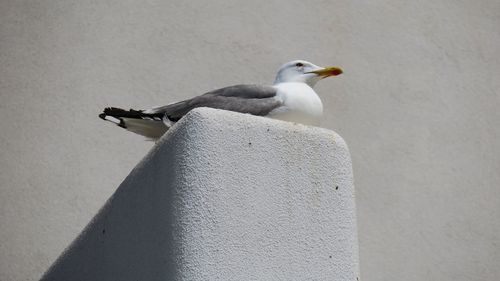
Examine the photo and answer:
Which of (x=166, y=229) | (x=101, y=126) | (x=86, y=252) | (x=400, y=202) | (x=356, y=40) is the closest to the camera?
(x=166, y=229)

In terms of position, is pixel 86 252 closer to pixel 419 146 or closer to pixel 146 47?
pixel 146 47

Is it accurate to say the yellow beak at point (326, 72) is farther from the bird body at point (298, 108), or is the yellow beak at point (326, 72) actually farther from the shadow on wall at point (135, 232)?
the shadow on wall at point (135, 232)

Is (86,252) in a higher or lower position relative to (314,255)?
lower

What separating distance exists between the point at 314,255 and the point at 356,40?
3765 millimetres

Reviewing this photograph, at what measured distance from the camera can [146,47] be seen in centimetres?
552

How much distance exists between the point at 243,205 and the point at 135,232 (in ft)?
1.43

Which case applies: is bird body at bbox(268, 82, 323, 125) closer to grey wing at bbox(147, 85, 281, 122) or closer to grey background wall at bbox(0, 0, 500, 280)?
grey wing at bbox(147, 85, 281, 122)

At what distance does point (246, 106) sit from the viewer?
3.23 m

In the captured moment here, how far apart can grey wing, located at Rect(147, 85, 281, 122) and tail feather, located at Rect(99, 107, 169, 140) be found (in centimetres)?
4

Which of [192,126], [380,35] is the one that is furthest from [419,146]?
[192,126]

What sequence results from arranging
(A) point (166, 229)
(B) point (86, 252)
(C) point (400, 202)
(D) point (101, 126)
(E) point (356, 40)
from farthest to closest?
(E) point (356, 40), (C) point (400, 202), (D) point (101, 126), (B) point (86, 252), (A) point (166, 229)

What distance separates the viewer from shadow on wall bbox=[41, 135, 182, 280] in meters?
2.40

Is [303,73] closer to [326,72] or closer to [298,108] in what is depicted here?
[326,72]

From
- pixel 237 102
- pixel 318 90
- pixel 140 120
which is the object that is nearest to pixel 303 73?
pixel 237 102
